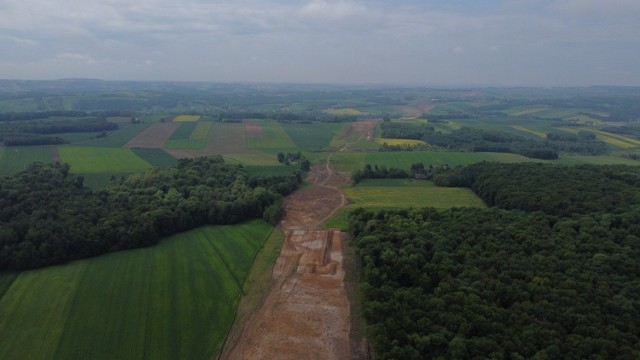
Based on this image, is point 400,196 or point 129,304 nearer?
point 129,304

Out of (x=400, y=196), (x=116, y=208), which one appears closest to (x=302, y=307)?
(x=116, y=208)

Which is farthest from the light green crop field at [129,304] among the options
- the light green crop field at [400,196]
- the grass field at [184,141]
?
the grass field at [184,141]

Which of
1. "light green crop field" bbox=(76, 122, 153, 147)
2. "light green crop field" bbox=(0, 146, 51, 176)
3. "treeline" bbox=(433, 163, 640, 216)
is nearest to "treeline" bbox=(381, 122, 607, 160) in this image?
"treeline" bbox=(433, 163, 640, 216)

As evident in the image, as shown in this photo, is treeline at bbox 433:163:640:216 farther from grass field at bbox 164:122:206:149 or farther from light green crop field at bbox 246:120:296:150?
grass field at bbox 164:122:206:149

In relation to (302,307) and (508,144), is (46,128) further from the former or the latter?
(508,144)

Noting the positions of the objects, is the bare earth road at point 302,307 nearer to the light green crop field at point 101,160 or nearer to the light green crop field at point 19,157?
the light green crop field at point 101,160

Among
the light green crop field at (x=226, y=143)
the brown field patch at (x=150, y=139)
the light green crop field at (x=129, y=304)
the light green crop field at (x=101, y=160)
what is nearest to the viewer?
the light green crop field at (x=129, y=304)

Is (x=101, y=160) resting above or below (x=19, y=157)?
below
